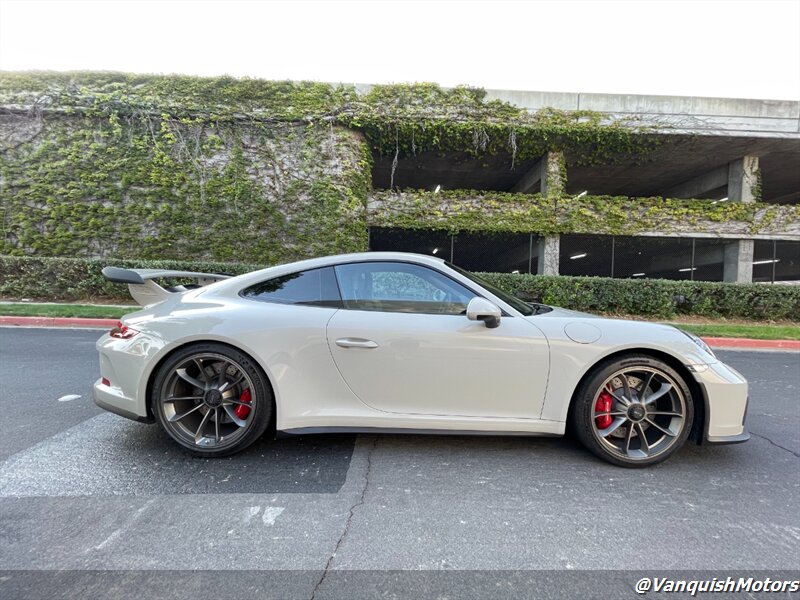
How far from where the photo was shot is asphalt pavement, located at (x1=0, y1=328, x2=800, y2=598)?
Result: 1.46 meters

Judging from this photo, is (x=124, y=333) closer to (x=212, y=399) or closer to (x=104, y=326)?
(x=212, y=399)

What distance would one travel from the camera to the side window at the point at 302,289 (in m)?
2.45

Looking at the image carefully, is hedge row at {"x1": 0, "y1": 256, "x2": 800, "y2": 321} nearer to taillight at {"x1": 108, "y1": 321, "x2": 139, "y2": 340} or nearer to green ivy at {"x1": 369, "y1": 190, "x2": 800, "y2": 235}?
green ivy at {"x1": 369, "y1": 190, "x2": 800, "y2": 235}

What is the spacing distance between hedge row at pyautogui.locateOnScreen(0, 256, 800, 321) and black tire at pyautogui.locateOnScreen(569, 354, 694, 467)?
7007 millimetres

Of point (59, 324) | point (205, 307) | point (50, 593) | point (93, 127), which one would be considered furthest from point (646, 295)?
point (93, 127)

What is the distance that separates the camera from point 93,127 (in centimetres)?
1020

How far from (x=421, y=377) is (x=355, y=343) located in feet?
1.49

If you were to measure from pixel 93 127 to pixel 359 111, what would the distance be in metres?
7.31

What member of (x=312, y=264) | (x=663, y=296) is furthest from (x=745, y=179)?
(x=312, y=264)

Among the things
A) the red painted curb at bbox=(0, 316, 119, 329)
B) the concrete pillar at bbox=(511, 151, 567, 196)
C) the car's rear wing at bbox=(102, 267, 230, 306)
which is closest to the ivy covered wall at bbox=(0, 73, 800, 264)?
the concrete pillar at bbox=(511, 151, 567, 196)

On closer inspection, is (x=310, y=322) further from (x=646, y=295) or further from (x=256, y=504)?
(x=646, y=295)

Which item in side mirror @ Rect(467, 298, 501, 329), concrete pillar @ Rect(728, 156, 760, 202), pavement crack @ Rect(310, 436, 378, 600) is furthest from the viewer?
concrete pillar @ Rect(728, 156, 760, 202)

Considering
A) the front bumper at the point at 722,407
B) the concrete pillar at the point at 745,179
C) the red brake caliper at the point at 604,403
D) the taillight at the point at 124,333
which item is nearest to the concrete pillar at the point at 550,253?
the concrete pillar at the point at 745,179

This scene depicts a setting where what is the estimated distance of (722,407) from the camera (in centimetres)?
225
